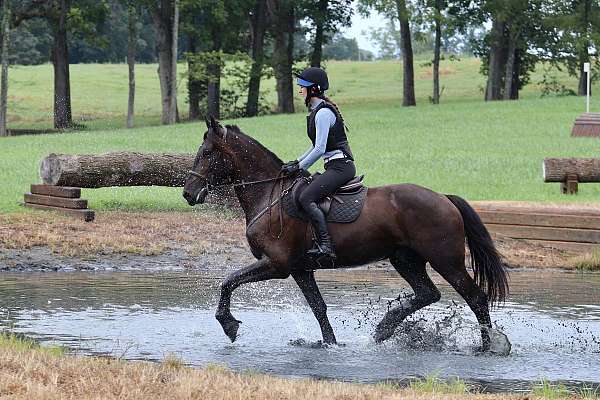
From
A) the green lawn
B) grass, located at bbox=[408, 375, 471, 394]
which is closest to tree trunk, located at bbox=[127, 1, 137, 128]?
the green lawn

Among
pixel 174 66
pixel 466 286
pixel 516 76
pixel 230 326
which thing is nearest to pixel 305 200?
pixel 230 326

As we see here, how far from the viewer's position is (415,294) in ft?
40.7

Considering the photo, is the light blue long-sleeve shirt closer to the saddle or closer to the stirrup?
the saddle

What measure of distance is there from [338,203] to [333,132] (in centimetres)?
73

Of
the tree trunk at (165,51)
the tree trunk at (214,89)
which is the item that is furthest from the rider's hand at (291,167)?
the tree trunk at (214,89)

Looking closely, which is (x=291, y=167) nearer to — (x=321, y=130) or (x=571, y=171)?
(x=321, y=130)

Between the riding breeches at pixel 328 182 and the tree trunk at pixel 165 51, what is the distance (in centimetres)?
4574

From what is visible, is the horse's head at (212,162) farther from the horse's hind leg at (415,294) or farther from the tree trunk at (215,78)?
the tree trunk at (215,78)

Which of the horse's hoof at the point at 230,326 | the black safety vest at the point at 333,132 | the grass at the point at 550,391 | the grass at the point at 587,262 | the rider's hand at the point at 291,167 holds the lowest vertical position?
the grass at the point at 587,262

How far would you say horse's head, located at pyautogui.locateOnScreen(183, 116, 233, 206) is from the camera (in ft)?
39.5

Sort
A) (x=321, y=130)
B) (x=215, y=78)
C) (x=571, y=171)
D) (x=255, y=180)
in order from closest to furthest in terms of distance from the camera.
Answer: (x=321, y=130), (x=255, y=180), (x=571, y=171), (x=215, y=78)

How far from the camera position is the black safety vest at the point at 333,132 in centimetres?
1167

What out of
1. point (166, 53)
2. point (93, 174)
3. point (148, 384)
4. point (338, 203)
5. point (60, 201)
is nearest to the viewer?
point (148, 384)

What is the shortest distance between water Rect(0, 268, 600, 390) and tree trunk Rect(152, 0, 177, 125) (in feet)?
134
